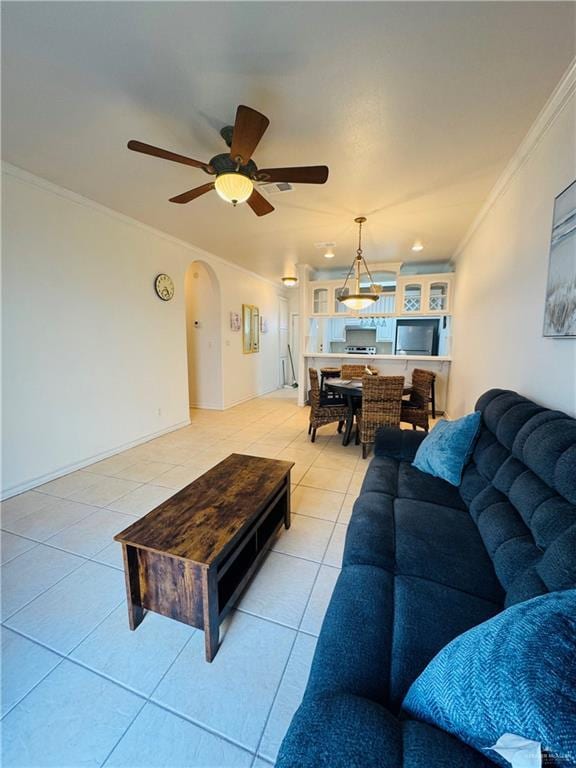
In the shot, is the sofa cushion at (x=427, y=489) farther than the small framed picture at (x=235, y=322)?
No

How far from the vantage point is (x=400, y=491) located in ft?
5.93

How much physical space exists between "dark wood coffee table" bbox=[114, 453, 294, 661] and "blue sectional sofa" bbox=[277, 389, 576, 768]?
0.49 meters

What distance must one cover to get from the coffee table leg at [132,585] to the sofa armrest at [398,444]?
1.65 meters

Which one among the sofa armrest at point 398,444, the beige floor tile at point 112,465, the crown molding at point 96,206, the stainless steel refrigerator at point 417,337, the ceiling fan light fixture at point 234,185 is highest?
the crown molding at point 96,206

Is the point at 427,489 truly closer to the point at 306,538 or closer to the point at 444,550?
the point at 444,550

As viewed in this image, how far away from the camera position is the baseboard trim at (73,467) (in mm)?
2549

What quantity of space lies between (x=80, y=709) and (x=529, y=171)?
3621 millimetres

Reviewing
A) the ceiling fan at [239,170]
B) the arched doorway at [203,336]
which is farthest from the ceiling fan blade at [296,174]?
the arched doorway at [203,336]

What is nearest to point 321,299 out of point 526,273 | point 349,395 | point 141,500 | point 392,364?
point 392,364

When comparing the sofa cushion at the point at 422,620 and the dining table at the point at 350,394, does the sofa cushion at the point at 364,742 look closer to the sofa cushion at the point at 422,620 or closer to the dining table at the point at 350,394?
the sofa cushion at the point at 422,620

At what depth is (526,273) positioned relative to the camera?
2098 mm

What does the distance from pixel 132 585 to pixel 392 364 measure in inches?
200

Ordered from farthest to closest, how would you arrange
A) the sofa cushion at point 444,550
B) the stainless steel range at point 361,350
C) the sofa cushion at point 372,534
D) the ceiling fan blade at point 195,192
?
the stainless steel range at point 361,350, the ceiling fan blade at point 195,192, the sofa cushion at point 372,534, the sofa cushion at point 444,550

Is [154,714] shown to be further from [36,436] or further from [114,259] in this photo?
[114,259]
